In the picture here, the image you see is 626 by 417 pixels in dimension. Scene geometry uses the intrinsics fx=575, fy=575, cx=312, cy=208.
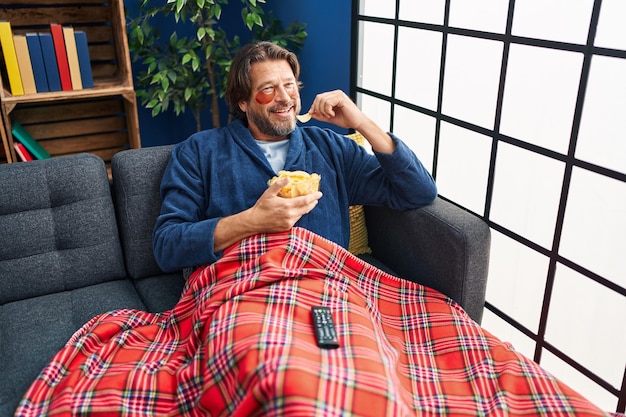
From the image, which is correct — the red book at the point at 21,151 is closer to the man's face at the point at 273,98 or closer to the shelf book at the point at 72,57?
the shelf book at the point at 72,57

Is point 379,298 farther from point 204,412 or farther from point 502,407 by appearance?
point 204,412

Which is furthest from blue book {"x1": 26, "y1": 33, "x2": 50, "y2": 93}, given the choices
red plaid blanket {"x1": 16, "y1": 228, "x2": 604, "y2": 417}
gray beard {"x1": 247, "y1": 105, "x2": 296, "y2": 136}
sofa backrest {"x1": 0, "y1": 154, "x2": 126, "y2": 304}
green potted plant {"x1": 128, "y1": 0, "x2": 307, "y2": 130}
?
red plaid blanket {"x1": 16, "y1": 228, "x2": 604, "y2": 417}

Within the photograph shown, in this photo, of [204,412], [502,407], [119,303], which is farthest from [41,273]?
[502,407]

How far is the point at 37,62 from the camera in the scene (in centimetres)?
252

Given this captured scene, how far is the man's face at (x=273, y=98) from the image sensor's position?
5.88 ft

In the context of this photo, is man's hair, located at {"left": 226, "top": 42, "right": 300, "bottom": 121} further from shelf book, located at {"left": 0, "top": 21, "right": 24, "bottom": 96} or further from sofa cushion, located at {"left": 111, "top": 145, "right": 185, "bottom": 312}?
shelf book, located at {"left": 0, "top": 21, "right": 24, "bottom": 96}

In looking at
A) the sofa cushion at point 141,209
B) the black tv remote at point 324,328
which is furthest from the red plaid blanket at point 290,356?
the sofa cushion at point 141,209

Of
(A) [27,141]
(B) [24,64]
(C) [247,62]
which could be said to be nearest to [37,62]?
(B) [24,64]

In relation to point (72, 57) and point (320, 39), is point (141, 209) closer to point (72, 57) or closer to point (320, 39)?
point (72, 57)

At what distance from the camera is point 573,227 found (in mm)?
1675

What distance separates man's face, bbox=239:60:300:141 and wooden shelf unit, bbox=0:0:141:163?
114 centimetres

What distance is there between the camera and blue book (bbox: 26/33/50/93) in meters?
2.48

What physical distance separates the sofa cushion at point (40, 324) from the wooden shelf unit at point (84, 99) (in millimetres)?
1083

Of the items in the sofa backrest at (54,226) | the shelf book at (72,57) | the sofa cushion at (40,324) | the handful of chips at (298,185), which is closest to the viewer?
the sofa cushion at (40,324)
